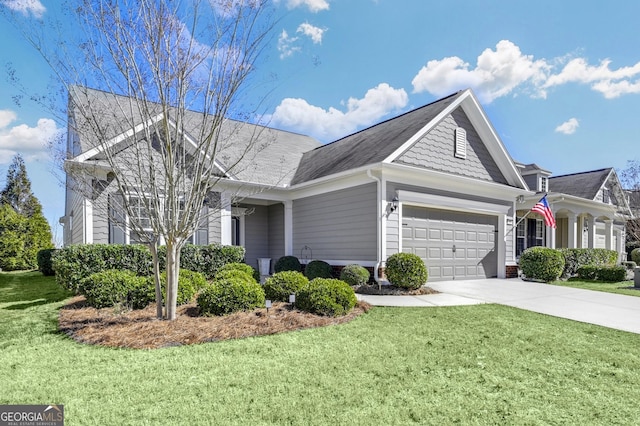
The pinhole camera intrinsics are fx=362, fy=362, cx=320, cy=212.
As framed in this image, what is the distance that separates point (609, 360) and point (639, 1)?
398 inches

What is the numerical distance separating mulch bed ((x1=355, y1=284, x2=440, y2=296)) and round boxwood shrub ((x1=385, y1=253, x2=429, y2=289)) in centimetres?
13

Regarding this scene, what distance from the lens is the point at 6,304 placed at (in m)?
7.83

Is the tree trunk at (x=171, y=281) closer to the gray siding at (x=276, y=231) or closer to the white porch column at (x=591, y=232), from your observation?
the gray siding at (x=276, y=231)

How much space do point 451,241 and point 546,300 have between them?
141 inches

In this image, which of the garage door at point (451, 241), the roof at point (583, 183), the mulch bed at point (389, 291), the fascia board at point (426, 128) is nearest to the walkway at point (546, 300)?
the mulch bed at point (389, 291)

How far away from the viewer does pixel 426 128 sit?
10875mm

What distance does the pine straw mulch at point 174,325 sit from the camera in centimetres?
488

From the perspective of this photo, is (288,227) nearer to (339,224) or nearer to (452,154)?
(339,224)

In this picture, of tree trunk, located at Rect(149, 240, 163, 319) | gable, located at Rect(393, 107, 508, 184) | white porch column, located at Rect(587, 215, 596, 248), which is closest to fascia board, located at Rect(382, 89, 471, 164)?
gable, located at Rect(393, 107, 508, 184)

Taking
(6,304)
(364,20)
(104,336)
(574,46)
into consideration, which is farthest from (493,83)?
(6,304)

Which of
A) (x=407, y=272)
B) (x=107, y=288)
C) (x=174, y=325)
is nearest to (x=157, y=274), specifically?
(x=174, y=325)

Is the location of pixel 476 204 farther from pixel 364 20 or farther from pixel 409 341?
pixel 409 341

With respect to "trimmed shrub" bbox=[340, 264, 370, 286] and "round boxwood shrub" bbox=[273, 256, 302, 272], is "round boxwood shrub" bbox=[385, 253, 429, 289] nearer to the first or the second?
"trimmed shrub" bbox=[340, 264, 370, 286]

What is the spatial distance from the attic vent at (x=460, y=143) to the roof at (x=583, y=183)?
13.1 metres
